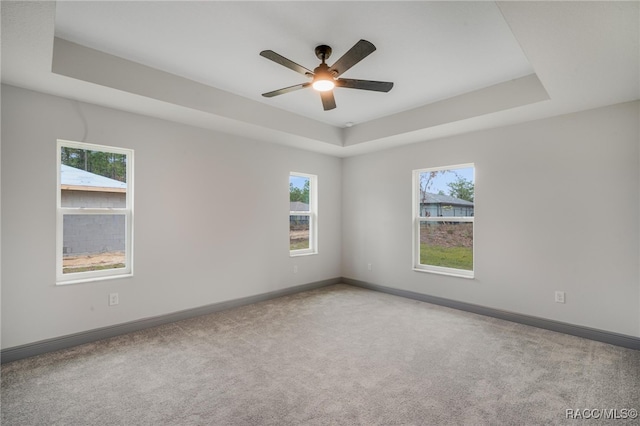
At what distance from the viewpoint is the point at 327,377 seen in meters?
2.47

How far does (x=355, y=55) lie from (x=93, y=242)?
10.4 ft

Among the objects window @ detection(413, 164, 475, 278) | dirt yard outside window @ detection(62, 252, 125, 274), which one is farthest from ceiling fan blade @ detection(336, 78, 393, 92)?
dirt yard outside window @ detection(62, 252, 125, 274)

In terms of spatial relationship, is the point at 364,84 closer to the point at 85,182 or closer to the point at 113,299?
the point at 85,182

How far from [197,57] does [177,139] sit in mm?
1254

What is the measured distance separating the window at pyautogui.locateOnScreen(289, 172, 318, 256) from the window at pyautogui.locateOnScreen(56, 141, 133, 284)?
2.38 meters

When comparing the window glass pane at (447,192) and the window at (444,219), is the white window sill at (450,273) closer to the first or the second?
the window at (444,219)

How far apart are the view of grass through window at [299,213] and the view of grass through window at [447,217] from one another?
6.22ft

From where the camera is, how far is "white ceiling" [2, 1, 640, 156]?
2002mm

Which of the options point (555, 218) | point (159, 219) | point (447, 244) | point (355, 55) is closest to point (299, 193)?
point (159, 219)

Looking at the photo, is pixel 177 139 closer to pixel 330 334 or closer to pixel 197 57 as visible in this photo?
pixel 197 57

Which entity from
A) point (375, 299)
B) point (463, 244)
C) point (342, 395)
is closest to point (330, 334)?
point (342, 395)

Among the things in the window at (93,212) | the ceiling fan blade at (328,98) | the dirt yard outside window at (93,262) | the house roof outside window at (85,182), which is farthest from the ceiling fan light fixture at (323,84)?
the dirt yard outside window at (93,262)

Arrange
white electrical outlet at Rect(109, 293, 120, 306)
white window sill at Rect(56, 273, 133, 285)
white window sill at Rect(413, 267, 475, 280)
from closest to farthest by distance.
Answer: white window sill at Rect(56, 273, 133, 285) < white electrical outlet at Rect(109, 293, 120, 306) < white window sill at Rect(413, 267, 475, 280)

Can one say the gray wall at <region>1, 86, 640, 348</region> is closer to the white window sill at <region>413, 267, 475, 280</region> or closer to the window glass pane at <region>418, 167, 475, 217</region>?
the white window sill at <region>413, 267, 475, 280</region>
